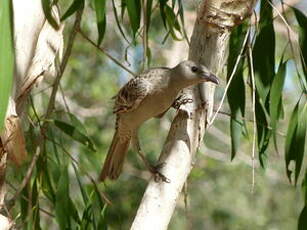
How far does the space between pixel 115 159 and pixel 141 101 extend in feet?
1.23

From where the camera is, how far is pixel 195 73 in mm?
2592

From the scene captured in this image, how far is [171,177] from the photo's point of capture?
7.11ft

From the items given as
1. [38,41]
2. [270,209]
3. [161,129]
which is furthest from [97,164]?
[270,209]

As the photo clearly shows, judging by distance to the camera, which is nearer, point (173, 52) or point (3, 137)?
point (3, 137)

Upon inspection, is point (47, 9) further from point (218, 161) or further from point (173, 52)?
point (218, 161)

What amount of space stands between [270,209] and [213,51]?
645cm

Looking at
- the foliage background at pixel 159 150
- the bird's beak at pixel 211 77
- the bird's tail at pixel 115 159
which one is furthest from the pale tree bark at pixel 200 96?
the foliage background at pixel 159 150

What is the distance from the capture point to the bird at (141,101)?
3.05 meters

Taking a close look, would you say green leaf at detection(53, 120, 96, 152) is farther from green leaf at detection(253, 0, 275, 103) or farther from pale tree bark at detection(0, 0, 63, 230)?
green leaf at detection(253, 0, 275, 103)

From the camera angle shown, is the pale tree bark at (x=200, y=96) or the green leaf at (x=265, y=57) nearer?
the pale tree bark at (x=200, y=96)

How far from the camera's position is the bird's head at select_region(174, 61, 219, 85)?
240 cm

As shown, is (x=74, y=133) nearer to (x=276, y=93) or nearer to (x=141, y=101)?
(x=141, y=101)

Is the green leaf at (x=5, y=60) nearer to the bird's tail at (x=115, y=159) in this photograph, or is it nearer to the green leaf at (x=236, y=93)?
the green leaf at (x=236, y=93)

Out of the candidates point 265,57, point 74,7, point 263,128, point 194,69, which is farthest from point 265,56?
point 74,7
